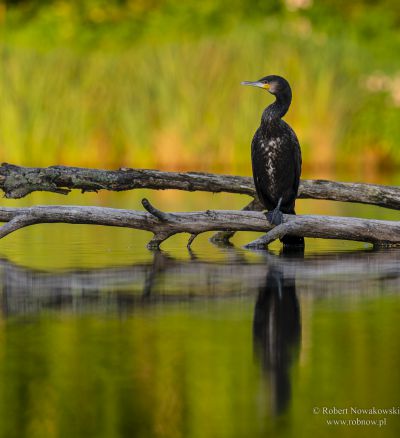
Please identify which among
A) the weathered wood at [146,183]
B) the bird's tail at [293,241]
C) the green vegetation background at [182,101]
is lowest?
the bird's tail at [293,241]

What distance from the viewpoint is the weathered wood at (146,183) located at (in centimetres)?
852

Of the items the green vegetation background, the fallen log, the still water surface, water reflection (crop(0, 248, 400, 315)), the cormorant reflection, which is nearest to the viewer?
the still water surface

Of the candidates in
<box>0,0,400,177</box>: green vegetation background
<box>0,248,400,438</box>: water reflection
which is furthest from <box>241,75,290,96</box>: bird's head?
<box>0,0,400,177</box>: green vegetation background

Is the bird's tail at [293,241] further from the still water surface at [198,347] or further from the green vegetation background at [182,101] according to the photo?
the green vegetation background at [182,101]

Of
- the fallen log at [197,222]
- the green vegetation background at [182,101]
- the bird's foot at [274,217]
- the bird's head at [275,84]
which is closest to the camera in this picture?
the fallen log at [197,222]

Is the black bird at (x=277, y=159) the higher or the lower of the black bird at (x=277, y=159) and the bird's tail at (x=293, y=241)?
the higher

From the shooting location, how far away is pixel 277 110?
8797 millimetres

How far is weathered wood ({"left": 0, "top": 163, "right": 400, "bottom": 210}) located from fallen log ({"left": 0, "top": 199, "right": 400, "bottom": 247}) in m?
0.22

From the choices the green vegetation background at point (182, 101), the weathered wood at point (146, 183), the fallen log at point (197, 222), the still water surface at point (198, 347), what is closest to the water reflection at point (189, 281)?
the still water surface at point (198, 347)


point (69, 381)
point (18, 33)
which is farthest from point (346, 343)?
point (18, 33)

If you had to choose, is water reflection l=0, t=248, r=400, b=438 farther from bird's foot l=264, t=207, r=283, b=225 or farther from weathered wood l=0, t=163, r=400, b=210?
weathered wood l=0, t=163, r=400, b=210

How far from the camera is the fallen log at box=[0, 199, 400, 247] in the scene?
8.32m

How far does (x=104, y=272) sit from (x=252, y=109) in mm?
12876

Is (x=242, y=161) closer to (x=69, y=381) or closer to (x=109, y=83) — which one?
(x=109, y=83)
